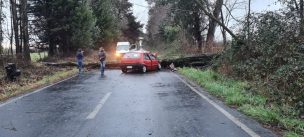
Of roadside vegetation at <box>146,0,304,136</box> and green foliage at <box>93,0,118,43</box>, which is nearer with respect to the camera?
roadside vegetation at <box>146,0,304,136</box>

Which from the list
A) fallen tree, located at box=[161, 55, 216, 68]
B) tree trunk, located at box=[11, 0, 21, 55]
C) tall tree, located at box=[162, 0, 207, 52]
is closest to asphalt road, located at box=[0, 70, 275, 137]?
fallen tree, located at box=[161, 55, 216, 68]

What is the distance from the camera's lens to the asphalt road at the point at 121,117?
8117 mm

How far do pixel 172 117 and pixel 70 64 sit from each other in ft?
82.8

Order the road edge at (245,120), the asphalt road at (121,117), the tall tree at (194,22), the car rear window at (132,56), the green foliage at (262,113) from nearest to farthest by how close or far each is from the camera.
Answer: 1. the road edge at (245,120)
2. the asphalt road at (121,117)
3. the green foliage at (262,113)
4. the car rear window at (132,56)
5. the tall tree at (194,22)

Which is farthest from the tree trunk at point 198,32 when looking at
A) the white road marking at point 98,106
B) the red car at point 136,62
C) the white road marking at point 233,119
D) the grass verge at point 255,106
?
the white road marking at point 233,119

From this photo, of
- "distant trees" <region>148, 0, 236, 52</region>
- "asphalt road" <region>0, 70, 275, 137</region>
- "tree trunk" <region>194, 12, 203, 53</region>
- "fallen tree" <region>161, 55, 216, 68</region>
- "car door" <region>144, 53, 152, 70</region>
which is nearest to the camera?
"asphalt road" <region>0, 70, 275, 137</region>

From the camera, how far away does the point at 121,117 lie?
987cm

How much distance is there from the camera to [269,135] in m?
7.72

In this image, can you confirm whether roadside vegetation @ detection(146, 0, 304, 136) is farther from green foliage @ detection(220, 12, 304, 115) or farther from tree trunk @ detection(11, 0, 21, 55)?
tree trunk @ detection(11, 0, 21, 55)

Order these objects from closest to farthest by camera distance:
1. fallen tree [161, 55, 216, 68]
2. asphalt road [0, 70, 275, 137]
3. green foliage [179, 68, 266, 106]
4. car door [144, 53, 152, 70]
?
asphalt road [0, 70, 275, 137] < green foliage [179, 68, 266, 106] < car door [144, 53, 152, 70] < fallen tree [161, 55, 216, 68]

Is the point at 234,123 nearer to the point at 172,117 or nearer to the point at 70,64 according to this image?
the point at 172,117

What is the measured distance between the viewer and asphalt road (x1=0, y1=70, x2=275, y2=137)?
8117mm

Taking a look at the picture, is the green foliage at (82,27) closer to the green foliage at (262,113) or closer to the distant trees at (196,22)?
the distant trees at (196,22)

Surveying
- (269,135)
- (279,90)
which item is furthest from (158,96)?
(269,135)
